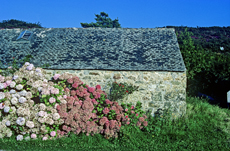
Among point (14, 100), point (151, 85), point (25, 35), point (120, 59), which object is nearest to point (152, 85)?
point (151, 85)

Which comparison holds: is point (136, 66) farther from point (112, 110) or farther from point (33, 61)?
point (33, 61)

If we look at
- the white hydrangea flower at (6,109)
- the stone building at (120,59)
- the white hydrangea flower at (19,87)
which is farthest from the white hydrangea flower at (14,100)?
the stone building at (120,59)

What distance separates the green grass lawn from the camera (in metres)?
6.78

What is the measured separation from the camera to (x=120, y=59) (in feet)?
33.7

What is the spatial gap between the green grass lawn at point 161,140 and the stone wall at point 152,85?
1.97 feet

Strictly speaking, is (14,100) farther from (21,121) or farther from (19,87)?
(21,121)

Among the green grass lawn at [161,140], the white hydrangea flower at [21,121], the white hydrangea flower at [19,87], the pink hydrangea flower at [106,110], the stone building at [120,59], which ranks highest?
the stone building at [120,59]

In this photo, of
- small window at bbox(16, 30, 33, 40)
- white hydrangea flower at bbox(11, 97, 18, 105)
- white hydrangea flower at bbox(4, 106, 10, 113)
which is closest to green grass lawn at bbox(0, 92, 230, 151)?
white hydrangea flower at bbox(4, 106, 10, 113)

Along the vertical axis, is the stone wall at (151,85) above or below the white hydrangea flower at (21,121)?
above

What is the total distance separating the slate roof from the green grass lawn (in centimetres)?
260

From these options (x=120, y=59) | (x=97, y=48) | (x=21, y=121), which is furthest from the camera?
(x=97, y=48)

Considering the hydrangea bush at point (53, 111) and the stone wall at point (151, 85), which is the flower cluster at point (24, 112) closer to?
the hydrangea bush at point (53, 111)

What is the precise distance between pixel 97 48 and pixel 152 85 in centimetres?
391

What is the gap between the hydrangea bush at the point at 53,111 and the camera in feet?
24.6
